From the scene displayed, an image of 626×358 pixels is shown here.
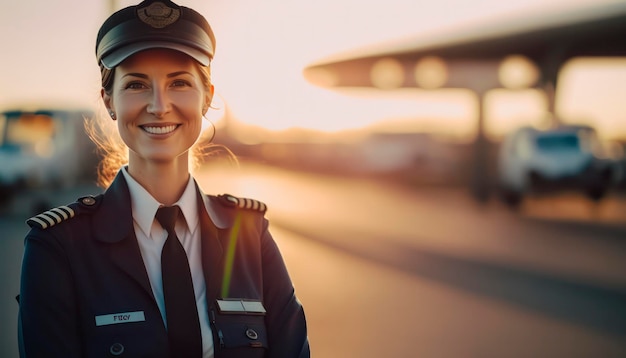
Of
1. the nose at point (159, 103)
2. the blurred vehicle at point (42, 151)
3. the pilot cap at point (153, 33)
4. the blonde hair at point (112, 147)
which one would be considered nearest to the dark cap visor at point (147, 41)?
the pilot cap at point (153, 33)

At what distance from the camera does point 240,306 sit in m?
2.23

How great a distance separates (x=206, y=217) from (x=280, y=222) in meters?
13.3

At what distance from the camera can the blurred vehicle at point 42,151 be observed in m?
18.0

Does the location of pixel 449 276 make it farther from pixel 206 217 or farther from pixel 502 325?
pixel 206 217

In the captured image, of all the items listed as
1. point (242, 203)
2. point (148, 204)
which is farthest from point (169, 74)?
point (242, 203)

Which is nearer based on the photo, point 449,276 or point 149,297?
point 149,297

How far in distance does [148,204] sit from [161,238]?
110 millimetres

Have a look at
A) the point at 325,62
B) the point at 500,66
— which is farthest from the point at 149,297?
the point at 325,62

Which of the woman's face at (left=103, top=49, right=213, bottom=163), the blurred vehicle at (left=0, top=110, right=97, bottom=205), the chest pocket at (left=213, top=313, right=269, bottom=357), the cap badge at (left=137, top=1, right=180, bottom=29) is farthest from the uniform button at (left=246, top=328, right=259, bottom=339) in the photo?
the blurred vehicle at (left=0, top=110, right=97, bottom=205)

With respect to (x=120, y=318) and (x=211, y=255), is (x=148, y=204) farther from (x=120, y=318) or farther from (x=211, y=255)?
(x=120, y=318)

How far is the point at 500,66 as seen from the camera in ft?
103

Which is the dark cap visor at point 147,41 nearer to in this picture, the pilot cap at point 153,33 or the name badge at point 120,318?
the pilot cap at point 153,33

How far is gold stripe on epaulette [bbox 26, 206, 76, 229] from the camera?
206cm

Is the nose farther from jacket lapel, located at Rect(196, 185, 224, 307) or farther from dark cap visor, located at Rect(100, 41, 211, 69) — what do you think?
jacket lapel, located at Rect(196, 185, 224, 307)
